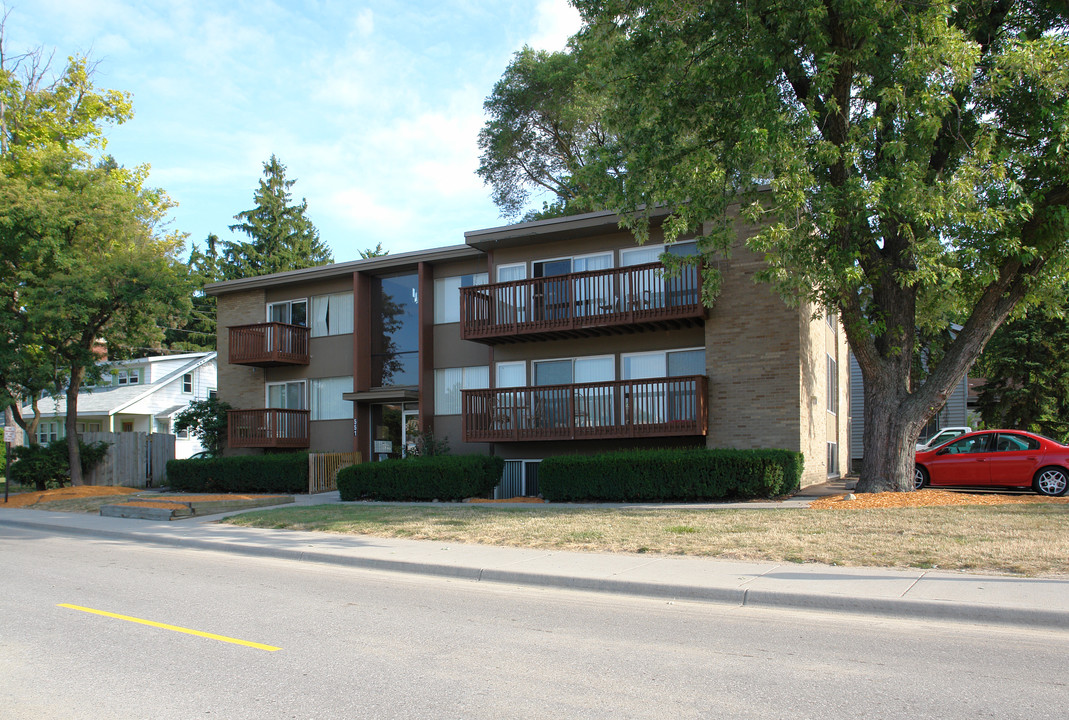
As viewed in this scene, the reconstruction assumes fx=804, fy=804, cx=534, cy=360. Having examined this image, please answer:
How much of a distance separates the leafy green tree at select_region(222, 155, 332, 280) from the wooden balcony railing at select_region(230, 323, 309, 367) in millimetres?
27407

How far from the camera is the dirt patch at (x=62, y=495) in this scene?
22.1 m

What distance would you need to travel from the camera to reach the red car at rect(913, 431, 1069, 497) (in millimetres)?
15930

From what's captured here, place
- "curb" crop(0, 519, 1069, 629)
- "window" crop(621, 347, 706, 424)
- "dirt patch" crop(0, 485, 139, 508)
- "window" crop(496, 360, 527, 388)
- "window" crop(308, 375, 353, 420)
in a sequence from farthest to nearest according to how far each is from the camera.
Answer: "window" crop(308, 375, 353, 420) < "dirt patch" crop(0, 485, 139, 508) < "window" crop(496, 360, 527, 388) < "window" crop(621, 347, 706, 424) < "curb" crop(0, 519, 1069, 629)

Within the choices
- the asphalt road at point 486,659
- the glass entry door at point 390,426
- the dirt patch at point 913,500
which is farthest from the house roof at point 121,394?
the dirt patch at point 913,500

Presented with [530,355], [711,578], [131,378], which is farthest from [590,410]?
[131,378]

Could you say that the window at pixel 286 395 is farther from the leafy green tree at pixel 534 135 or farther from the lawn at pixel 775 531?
the leafy green tree at pixel 534 135

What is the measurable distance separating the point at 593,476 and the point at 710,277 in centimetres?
513

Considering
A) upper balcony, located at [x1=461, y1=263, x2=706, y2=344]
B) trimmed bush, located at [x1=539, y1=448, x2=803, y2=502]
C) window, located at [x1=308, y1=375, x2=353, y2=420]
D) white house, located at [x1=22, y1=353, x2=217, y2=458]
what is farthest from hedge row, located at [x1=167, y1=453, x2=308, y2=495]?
white house, located at [x1=22, y1=353, x2=217, y2=458]

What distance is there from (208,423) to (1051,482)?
22932 millimetres

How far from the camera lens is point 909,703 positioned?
4980 mm

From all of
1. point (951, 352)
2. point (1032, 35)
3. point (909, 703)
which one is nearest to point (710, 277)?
point (951, 352)

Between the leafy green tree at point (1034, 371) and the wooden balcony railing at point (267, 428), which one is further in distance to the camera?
the leafy green tree at point (1034, 371)

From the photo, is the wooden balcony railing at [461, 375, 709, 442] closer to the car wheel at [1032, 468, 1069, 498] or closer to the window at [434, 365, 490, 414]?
the window at [434, 365, 490, 414]

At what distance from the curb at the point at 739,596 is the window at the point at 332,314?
13.7m
